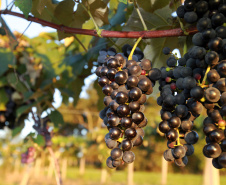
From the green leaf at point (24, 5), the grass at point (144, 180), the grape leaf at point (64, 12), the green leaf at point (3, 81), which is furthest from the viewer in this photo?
the grass at point (144, 180)

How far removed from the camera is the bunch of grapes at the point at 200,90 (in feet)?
2.39

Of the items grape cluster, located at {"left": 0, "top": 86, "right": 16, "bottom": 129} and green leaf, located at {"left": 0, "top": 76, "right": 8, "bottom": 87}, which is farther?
grape cluster, located at {"left": 0, "top": 86, "right": 16, "bottom": 129}

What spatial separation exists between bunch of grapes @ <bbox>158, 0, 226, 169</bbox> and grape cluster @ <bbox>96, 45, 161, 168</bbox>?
0.29 feet

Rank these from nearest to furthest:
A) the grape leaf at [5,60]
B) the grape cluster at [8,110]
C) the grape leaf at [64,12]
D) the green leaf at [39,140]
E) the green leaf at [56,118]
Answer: the grape leaf at [64,12] < the green leaf at [39,140] < the green leaf at [56,118] < the grape leaf at [5,60] < the grape cluster at [8,110]

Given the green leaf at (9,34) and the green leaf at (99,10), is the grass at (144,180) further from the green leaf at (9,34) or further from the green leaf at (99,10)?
the green leaf at (99,10)

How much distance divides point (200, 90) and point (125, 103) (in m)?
0.27

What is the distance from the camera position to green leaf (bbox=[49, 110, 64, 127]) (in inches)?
93.3

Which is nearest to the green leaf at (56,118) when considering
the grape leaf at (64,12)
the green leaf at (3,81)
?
the green leaf at (3,81)

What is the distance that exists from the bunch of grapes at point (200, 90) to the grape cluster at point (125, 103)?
0.29 feet

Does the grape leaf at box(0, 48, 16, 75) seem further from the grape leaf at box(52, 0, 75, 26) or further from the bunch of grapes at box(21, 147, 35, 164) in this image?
the grape leaf at box(52, 0, 75, 26)

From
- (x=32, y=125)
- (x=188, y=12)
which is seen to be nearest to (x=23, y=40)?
(x=32, y=125)

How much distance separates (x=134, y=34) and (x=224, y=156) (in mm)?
582

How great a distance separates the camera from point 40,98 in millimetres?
2502

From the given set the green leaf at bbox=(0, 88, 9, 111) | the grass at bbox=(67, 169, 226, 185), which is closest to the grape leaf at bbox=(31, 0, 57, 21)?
the green leaf at bbox=(0, 88, 9, 111)
